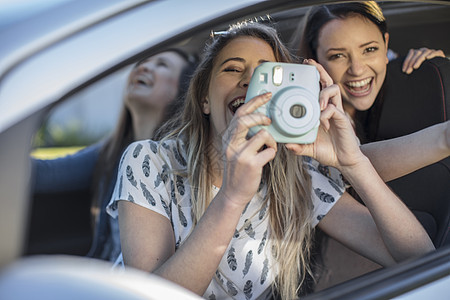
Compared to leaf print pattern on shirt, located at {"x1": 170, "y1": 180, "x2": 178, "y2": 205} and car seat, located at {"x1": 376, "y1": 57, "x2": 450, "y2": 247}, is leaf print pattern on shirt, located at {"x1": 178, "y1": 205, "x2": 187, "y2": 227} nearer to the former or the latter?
leaf print pattern on shirt, located at {"x1": 170, "y1": 180, "x2": 178, "y2": 205}

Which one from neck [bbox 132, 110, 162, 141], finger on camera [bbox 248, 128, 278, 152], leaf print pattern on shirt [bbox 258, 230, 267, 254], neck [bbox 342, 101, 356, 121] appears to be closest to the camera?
finger on camera [bbox 248, 128, 278, 152]

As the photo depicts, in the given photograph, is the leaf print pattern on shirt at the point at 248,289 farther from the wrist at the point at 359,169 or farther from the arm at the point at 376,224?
the wrist at the point at 359,169

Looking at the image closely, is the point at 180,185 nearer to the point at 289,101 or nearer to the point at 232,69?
the point at 232,69

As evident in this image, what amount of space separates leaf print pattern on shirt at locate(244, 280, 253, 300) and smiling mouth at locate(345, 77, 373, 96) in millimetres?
798

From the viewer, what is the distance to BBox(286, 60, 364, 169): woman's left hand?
135cm

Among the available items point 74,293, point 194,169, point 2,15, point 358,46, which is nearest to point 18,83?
point 2,15

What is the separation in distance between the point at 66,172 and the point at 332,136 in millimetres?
1684

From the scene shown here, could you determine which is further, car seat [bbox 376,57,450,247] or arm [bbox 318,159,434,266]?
car seat [bbox 376,57,450,247]

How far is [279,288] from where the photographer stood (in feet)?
5.41

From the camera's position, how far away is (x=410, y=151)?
1.71 meters

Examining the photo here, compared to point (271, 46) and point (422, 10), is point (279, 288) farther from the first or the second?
point (422, 10)

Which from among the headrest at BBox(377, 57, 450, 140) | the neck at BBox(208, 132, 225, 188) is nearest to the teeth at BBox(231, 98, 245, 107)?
the neck at BBox(208, 132, 225, 188)

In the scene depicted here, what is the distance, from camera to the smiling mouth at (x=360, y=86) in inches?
79.9

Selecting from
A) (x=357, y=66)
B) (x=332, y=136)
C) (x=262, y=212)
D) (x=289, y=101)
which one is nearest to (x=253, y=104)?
(x=289, y=101)
